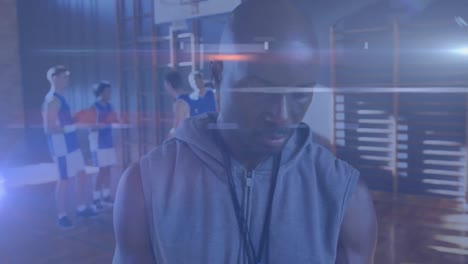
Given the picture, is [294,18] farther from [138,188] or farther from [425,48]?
[425,48]

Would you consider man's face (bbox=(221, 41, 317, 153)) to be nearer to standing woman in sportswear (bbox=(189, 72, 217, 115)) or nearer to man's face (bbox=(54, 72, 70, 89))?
standing woman in sportswear (bbox=(189, 72, 217, 115))

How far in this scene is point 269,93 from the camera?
363 mm

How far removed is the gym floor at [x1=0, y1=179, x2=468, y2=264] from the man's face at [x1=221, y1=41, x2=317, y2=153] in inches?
26.6

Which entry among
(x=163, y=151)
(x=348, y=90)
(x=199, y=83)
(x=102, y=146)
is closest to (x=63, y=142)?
(x=102, y=146)

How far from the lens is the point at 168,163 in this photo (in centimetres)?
39

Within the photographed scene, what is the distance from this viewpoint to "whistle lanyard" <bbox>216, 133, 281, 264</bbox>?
0.39 metres

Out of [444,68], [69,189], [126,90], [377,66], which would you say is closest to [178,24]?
[126,90]

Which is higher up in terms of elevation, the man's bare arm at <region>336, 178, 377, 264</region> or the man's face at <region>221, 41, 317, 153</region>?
the man's face at <region>221, 41, 317, 153</region>

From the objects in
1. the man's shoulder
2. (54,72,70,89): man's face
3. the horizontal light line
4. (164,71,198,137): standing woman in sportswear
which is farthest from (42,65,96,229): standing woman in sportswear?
the man's shoulder

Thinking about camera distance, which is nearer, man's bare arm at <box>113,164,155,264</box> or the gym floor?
man's bare arm at <box>113,164,155,264</box>

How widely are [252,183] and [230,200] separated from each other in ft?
0.08

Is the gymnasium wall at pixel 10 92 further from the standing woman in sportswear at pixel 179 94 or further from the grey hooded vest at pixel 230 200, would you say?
the grey hooded vest at pixel 230 200

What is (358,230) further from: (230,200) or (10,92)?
(10,92)

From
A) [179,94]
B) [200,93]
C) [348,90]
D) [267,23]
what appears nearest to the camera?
[267,23]
